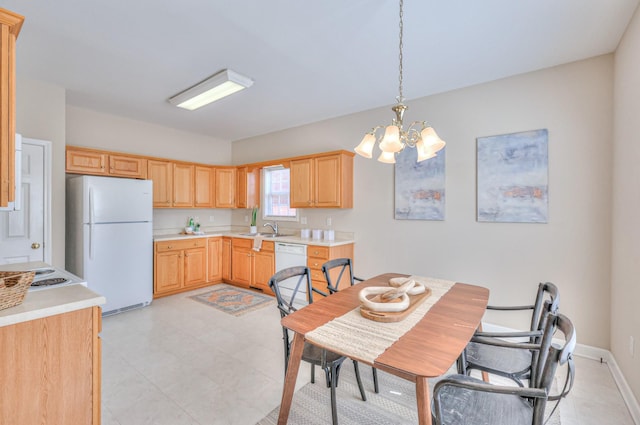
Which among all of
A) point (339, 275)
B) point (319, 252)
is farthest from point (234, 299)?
point (339, 275)

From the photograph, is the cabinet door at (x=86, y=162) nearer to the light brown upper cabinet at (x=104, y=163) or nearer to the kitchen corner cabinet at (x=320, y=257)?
the light brown upper cabinet at (x=104, y=163)

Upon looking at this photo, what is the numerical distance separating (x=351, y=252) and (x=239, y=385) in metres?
2.36

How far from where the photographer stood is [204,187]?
528 cm

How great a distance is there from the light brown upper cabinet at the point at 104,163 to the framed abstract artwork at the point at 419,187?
12.6 ft

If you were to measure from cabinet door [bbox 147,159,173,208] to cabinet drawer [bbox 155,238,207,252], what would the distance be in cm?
65

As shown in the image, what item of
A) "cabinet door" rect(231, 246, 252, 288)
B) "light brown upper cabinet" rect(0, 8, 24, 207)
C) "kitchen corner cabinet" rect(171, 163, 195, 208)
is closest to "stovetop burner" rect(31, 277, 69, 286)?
"light brown upper cabinet" rect(0, 8, 24, 207)

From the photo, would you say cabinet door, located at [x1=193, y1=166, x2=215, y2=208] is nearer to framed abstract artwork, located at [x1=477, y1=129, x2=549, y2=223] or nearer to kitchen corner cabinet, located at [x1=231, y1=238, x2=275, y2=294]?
kitchen corner cabinet, located at [x1=231, y1=238, x2=275, y2=294]

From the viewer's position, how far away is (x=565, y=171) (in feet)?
9.10

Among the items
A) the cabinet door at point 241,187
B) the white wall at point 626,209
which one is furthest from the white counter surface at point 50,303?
the cabinet door at point 241,187

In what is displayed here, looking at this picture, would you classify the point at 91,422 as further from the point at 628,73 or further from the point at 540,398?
the point at 628,73

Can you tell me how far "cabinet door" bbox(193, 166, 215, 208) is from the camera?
5168 millimetres

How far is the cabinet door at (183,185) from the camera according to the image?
4855 mm

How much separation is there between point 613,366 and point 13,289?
420 cm

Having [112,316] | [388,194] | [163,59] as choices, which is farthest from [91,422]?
[388,194]
